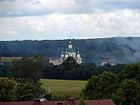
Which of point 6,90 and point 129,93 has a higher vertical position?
point 6,90

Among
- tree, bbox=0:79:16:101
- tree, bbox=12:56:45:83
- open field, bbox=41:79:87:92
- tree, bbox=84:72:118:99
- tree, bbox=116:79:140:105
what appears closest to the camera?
tree, bbox=116:79:140:105

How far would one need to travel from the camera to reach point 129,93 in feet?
261

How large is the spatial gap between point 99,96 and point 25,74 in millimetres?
42966

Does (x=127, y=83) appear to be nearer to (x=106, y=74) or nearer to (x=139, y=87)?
(x=139, y=87)

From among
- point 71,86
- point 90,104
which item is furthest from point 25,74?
point 90,104

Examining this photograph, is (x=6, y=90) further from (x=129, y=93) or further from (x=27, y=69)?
(x=27, y=69)

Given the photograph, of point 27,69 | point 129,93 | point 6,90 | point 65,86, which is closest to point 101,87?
point 129,93

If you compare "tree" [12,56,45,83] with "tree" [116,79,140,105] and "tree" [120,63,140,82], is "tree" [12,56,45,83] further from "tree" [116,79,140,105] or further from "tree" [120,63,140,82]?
"tree" [116,79,140,105]

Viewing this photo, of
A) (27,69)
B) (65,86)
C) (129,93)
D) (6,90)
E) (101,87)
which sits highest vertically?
(27,69)

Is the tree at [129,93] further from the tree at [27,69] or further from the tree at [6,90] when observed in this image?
the tree at [27,69]

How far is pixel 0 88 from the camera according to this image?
8650 cm

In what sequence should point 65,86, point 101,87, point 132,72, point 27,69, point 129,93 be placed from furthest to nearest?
point 65,86 → point 27,69 → point 132,72 → point 101,87 → point 129,93

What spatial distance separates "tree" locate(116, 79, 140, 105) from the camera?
79000 millimetres

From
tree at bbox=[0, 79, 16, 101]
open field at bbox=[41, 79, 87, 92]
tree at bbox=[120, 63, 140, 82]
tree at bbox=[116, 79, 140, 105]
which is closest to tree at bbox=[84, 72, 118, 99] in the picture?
tree at bbox=[120, 63, 140, 82]
